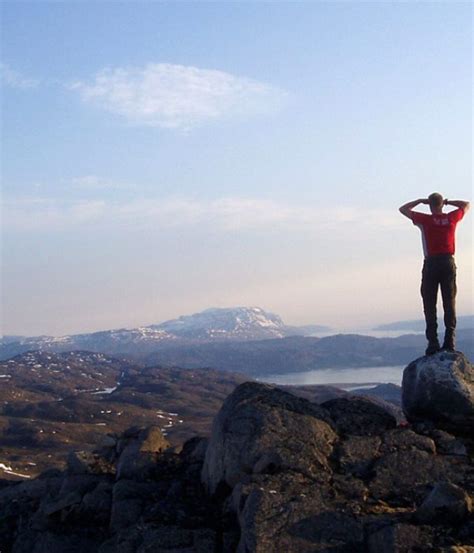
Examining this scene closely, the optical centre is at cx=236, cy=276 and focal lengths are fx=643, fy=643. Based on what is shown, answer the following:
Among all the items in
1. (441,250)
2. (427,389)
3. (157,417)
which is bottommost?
(157,417)

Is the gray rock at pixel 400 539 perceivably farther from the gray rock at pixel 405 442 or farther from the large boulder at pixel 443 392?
the large boulder at pixel 443 392

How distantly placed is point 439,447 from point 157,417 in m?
191

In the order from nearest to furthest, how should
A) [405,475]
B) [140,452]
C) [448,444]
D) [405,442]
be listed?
1. [405,475]
2. [405,442]
3. [448,444]
4. [140,452]

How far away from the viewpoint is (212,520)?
13414 mm

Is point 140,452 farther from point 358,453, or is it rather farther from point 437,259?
point 437,259

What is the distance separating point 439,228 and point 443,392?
4487mm

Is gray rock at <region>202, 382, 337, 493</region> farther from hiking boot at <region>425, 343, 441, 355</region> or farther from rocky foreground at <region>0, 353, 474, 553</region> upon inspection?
hiking boot at <region>425, 343, 441, 355</region>

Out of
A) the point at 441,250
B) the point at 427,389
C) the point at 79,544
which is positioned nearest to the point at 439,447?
the point at 427,389

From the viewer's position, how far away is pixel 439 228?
17766 mm

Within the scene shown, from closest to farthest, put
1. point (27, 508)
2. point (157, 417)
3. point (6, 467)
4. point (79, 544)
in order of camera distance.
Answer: point (79, 544) → point (27, 508) → point (6, 467) → point (157, 417)

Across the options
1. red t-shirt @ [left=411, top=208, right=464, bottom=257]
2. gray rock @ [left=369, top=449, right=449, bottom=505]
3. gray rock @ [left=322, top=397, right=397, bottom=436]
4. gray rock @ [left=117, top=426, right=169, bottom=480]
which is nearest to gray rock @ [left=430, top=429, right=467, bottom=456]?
gray rock @ [left=369, top=449, right=449, bottom=505]

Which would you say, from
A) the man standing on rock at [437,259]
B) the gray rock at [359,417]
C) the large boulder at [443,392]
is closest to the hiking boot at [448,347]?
the man standing on rock at [437,259]

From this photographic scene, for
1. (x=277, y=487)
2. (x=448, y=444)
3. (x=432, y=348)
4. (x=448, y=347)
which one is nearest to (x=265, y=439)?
(x=277, y=487)

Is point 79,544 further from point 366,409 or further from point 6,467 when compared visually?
point 6,467
